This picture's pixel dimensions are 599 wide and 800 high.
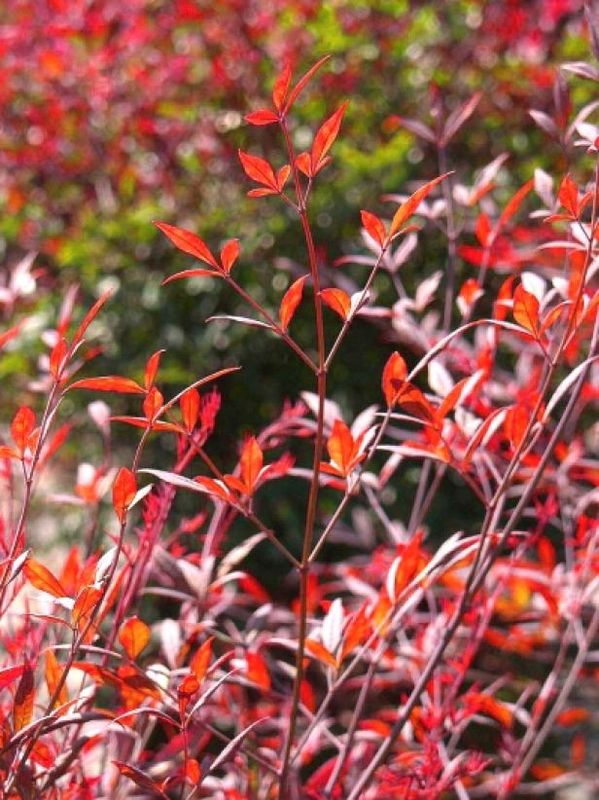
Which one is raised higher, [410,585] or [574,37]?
[410,585]

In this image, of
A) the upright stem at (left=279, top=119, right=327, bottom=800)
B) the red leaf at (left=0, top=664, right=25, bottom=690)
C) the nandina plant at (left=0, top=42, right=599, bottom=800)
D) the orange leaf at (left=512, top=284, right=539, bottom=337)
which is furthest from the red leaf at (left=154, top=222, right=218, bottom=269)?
the red leaf at (left=0, top=664, right=25, bottom=690)

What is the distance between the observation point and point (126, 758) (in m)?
1.89

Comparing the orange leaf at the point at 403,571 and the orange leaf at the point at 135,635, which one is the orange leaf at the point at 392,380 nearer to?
the orange leaf at the point at 403,571

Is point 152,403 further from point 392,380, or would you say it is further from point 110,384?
point 392,380

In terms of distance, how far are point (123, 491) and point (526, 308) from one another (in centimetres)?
53

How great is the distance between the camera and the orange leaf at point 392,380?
1.51m

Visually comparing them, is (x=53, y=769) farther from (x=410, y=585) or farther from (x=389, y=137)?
(x=389, y=137)

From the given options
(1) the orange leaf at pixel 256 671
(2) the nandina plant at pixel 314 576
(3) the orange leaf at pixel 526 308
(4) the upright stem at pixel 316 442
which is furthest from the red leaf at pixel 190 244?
(1) the orange leaf at pixel 256 671

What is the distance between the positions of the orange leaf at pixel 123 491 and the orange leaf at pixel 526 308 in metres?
0.49

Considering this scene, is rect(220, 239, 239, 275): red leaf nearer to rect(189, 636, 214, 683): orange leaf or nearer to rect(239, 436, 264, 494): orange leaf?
rect(239, 436, 264, 494): orange leaf

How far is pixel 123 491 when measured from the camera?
4.60ft

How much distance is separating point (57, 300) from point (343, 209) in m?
1.00

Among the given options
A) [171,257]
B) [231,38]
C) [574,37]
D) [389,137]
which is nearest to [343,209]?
[171,257]

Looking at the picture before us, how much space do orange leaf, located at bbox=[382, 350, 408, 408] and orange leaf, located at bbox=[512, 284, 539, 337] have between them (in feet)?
0.51
